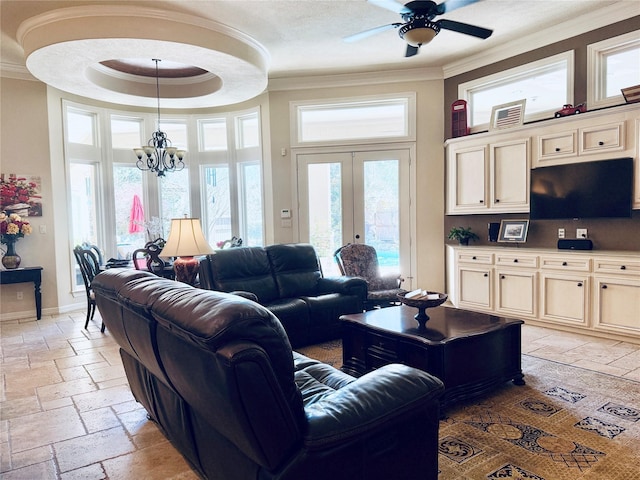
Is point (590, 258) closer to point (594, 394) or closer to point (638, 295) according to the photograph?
point (638, 295)

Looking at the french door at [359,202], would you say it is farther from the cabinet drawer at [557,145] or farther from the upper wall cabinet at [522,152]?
the cabinet drawer at [557,145]

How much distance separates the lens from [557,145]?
15.3ft

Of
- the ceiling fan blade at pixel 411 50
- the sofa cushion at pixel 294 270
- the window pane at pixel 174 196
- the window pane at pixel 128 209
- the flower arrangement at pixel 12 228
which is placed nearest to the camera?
the ceiling fan blade at pixel 411 50

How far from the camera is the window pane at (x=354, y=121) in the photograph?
619 cm

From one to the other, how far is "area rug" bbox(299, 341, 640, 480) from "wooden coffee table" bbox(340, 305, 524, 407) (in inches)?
5.6

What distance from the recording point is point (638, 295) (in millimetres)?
3865

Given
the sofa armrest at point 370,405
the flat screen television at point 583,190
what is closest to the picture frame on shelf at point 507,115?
the flat screen television at point 583,190

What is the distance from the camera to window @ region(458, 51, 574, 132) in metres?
4.93

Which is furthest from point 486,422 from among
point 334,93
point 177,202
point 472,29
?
point 177,202

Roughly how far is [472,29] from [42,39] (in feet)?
13.4

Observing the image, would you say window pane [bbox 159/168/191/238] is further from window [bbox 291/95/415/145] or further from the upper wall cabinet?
the upper wall cabinet

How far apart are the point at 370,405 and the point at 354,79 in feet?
18.2

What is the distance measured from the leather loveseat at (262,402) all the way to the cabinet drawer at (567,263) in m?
3.40

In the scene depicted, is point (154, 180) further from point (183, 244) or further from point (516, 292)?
point (516, 292)
